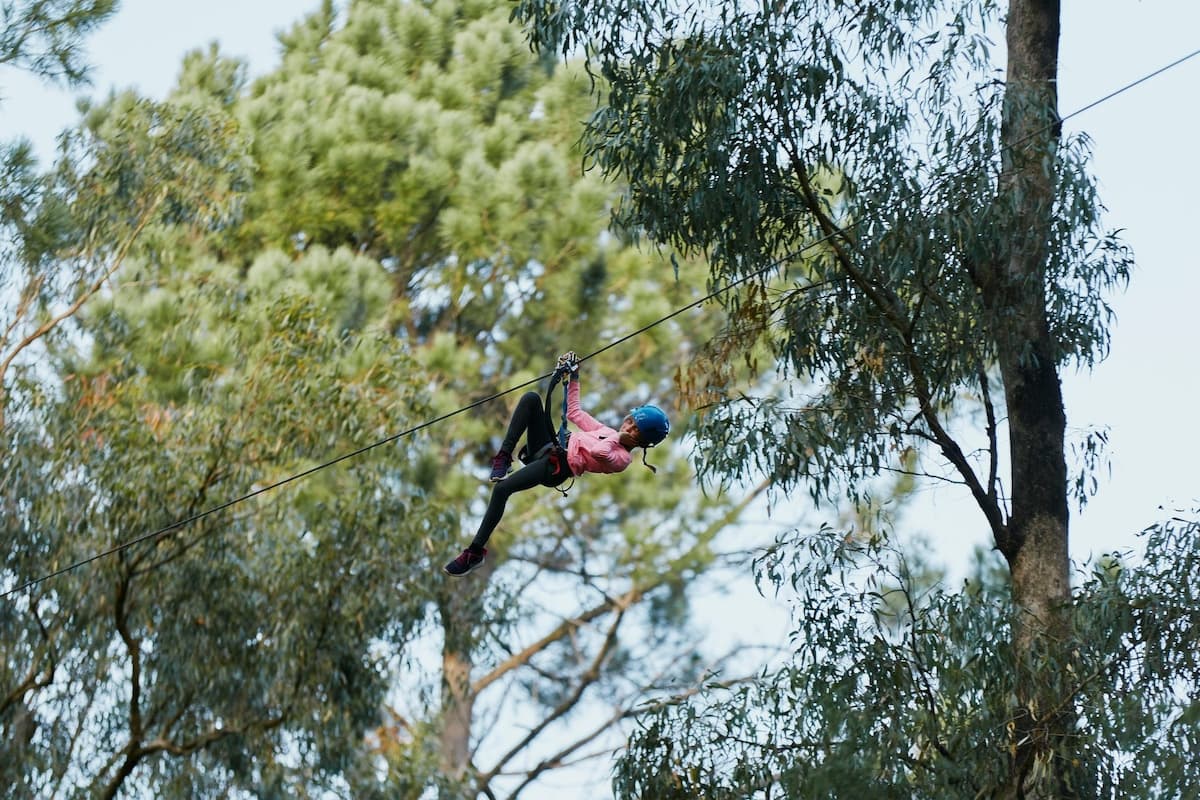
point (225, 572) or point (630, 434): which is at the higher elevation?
point (225, 572)

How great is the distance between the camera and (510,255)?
52.7ft

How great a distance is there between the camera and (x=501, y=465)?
6.09 metres

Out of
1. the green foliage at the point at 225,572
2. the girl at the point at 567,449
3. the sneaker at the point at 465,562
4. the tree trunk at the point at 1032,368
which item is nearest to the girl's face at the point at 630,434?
the girl at the point at 567,449

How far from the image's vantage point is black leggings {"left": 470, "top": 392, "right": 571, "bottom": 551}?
19.7 ft

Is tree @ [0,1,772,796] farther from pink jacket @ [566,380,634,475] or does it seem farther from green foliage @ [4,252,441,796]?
pink jacket @ [566,380,634,475]

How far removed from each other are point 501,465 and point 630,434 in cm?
48

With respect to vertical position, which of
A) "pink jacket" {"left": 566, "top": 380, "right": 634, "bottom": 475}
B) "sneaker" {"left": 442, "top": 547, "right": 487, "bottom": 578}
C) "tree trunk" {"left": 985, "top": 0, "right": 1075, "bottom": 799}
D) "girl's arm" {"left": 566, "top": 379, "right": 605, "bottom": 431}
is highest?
"tree trunk" {"left": 985, "top": 0, "right": 1075, "bottom": 799}

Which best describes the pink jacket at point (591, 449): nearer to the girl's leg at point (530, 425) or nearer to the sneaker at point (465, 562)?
the girl's leg at point (530, 425)

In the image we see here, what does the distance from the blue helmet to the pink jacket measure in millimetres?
121

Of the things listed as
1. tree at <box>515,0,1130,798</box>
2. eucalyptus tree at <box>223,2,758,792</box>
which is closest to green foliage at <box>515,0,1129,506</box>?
tree at <box>515,0,1130,798</box>

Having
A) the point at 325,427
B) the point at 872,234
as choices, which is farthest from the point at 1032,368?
the point at 325,427

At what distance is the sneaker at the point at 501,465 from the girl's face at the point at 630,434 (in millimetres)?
409

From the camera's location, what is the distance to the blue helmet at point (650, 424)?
588cm

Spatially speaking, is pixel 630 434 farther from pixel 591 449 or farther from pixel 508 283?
pixel 508 283
